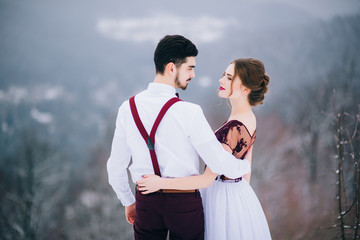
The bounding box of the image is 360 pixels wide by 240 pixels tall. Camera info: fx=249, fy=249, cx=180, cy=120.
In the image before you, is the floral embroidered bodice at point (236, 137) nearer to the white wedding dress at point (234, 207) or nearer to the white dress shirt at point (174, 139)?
the white wedding dress at point (234, 207)

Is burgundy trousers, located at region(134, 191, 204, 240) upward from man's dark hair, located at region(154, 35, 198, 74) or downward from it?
downward

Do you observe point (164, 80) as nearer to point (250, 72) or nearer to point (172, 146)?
point (172, 146)

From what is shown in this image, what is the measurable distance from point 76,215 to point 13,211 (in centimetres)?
354

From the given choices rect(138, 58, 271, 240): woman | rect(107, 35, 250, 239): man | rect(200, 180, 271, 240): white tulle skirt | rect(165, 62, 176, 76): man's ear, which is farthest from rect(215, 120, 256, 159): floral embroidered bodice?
rect(165, 62, 176, 76): man's ear

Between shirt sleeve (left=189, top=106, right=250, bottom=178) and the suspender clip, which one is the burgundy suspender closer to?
the suspender clip

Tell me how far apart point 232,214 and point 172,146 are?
0.67m

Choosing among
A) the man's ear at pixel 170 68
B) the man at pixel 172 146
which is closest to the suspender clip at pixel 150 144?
the man at pixel 172 146

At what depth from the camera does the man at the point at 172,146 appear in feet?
4.17

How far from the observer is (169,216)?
134cm

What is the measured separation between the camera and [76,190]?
17203mm

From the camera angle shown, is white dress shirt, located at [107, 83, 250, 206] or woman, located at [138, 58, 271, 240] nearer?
white dress shirt, located at [107, 83, 250, 206]

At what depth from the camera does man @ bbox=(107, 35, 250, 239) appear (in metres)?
1.27

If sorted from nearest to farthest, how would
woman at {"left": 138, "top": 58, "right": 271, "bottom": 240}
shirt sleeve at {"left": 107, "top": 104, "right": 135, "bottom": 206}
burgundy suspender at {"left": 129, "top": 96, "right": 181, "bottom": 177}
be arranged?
burgundy suspender at {"left": 129, "top": 96, "right": 181, "bottom": 177} → shirt sleeve at {"left": 107, "top": 104, "right": 135, "bottom": 206} → woman at {"left": 138, "top": 58, "right": 271, "bottom": 240}

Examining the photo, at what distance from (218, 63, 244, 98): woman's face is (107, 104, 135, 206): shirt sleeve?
27.6 inches
